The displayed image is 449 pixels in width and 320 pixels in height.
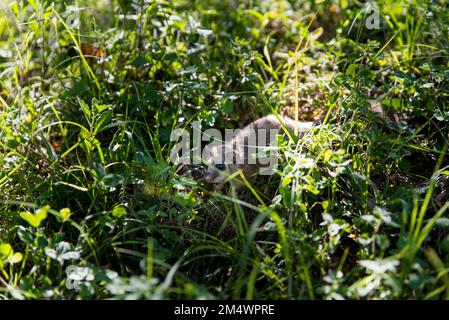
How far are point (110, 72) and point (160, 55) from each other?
0.30m

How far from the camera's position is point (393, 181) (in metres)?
2.40

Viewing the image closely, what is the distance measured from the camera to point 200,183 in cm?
237

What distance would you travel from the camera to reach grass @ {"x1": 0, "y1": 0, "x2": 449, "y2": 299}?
182 cm

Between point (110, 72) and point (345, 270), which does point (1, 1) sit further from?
point (345, 270)

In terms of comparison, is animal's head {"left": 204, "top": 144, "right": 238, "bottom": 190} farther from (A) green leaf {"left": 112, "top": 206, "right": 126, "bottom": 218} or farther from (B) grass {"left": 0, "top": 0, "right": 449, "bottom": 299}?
(A) green leaf {"left": 112, "top": 206, "right": 126, "bottom": 218}

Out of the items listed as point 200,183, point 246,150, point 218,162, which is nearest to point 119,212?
point 200,183

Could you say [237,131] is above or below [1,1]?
below

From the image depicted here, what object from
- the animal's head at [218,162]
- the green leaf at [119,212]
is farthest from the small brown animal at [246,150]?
the green leaf at [119,212]

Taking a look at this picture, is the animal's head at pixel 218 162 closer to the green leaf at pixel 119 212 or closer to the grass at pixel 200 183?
the grass at pixel 200 183

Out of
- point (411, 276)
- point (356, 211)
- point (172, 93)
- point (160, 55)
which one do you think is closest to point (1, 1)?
point (160, 55)

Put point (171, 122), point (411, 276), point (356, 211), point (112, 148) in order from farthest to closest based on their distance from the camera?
point (171, 122) → point (112, 148) → point (356, 211) → point (411, 276)

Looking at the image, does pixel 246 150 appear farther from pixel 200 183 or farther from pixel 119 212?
pixel 119 212

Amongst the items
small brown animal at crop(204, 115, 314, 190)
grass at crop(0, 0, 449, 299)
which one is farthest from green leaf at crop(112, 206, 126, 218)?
small brown animal at crop(204, 115, 314, 190)
